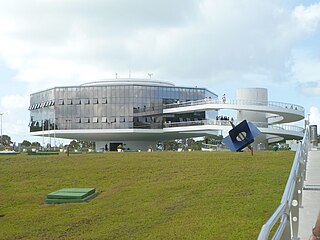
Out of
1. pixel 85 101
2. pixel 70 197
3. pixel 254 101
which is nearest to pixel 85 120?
pixel 85 101

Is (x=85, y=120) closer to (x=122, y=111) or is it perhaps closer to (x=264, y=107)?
(x=122, y=111)

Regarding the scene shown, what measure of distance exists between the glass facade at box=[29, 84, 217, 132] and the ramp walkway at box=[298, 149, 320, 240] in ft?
171

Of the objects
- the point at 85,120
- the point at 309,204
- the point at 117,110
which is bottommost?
the point at 309,204

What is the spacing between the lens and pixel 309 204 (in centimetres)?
770

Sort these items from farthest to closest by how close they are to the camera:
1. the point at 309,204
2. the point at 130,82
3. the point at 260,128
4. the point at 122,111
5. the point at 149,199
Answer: the point at 130,82 < the point at 122,111 < the point at 260,128 < the point at 149,199 < the point at 309,204

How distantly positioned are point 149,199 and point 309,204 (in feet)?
22.9

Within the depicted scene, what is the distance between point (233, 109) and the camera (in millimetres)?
53281

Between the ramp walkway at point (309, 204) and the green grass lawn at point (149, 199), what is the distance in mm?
1199

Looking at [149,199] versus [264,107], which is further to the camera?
[264,107]

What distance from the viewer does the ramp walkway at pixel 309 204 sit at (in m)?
6.34

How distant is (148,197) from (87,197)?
224cm

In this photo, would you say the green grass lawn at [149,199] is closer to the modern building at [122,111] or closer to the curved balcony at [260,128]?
the curved balcony at [260,128]

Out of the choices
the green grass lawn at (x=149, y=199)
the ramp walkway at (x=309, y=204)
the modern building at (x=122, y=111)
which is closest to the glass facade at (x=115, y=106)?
the modern building at (x=122, y=111)

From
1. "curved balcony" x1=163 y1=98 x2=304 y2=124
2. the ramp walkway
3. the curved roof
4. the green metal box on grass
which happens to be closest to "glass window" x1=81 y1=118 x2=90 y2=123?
the curved roof
